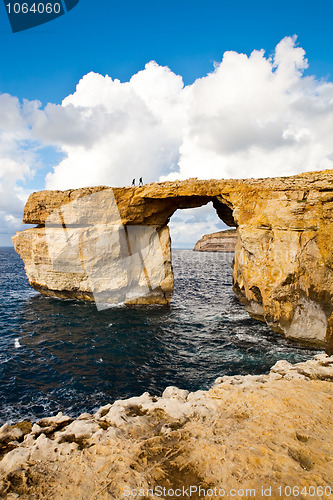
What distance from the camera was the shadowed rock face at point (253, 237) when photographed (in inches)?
549

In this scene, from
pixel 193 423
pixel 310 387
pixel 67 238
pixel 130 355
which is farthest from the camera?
pixel 67 238

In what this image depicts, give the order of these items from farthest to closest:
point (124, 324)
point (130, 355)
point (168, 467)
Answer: point (124, 324) → point (130, 355) → point (168, 467)

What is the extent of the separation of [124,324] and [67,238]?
9.33 m

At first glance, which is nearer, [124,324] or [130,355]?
[130,355]

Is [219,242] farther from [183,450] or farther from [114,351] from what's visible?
[183,450]

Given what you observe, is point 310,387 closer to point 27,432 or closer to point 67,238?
point 27,432

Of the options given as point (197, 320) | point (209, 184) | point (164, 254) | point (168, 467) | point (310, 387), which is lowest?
point (197, 320)

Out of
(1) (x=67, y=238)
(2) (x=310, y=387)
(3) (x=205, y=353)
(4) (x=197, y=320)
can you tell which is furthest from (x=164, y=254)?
(2) (x=310, y=387)

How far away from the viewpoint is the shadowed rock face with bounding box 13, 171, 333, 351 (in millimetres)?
13953

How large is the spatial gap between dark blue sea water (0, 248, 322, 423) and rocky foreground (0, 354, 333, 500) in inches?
157

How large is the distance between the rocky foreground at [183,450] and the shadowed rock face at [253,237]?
27.6 ft

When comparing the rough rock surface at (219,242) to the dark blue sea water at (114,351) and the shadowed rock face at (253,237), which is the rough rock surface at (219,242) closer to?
the shadowed rock face at (253,237)

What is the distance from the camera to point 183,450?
470 cm

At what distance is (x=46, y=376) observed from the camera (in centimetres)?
1130
